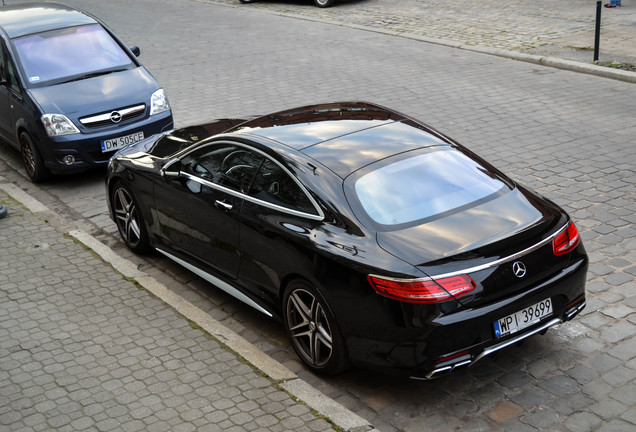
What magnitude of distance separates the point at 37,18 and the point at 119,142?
2770 millimetres

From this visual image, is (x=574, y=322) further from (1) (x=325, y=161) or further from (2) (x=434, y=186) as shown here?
(1) (x=325, y=161)

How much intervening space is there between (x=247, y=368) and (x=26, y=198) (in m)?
4.98

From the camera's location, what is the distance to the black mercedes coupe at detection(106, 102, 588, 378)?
4.98 m

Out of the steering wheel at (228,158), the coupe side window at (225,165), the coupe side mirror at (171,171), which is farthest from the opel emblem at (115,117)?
the steering wheel at (228,158)

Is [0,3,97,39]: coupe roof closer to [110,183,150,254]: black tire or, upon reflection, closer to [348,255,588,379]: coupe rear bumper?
[110,183,150,254]: black tire

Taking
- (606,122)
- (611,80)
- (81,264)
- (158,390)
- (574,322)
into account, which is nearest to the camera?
(158,390)

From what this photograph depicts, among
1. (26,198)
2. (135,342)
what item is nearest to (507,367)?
(135,342)

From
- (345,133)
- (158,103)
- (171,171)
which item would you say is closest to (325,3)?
(158,103)

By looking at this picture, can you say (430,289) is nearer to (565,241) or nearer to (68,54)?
(565,241)

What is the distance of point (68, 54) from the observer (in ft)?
35.1

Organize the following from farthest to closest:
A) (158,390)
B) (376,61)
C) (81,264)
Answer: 1. (376,61)
2. (81,264)
3. (158,390)

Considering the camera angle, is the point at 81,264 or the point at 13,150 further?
the point at 13,150

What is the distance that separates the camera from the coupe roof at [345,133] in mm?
5895

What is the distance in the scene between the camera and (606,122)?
441 inches
